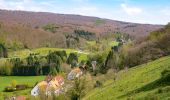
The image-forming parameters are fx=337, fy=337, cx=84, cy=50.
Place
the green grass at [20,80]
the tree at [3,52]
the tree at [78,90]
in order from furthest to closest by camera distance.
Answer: the tree at [3,52], the green grass at [20,80], the tree at [78,90]

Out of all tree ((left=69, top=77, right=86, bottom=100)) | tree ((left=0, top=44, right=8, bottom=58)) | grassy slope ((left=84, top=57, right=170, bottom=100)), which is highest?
grassy slope ((left=84, top=57, right=170, bottom=100))

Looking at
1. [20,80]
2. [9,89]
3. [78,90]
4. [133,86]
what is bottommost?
[20,80]

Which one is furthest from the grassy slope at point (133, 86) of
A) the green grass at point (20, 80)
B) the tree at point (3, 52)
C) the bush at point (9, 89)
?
the tree at point (3, 52)

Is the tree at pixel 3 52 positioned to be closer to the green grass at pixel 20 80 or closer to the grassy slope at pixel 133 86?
the green grass at pixel 20 80

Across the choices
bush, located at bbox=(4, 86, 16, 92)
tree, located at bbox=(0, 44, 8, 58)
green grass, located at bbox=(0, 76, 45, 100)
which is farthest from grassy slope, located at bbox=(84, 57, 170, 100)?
tree, located at bbox=(0, 44, 8, 58)

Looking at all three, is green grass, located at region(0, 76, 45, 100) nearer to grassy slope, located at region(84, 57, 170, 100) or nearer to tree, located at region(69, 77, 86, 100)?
tree, located at region(69, 77, 86, 100)

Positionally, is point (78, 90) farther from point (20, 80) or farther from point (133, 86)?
point (20, 80)

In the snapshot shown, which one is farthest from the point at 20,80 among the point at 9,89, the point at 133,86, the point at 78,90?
the point at 133,86

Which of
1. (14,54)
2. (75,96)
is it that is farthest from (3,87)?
(14,54)

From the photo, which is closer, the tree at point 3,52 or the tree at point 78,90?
the tree at point 78,90

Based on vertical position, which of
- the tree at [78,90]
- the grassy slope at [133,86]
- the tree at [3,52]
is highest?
the grassy slope at [133,86]

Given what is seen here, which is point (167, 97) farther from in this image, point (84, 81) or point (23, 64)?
point (23, 64)
